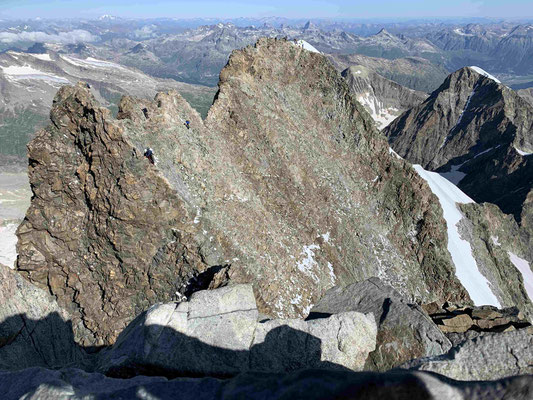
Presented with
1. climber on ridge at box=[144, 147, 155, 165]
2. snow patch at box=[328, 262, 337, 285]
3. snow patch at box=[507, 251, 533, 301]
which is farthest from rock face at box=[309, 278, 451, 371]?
snow patch at box=[507, 251, 533, 301]

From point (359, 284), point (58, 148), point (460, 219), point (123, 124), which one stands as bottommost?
point (460, 219)

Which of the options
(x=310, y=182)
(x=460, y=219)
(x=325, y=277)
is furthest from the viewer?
(x=460, y=219)

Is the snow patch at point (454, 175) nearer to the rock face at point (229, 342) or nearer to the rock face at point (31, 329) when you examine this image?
the rock face at point (229, 342)

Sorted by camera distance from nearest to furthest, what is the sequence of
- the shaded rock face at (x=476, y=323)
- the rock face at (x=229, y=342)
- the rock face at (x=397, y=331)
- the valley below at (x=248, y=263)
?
the valley below at (x=248, y=263)
the rock face at (x=229, y=342)
the rock face at (x=397, y=331)
the shaded rock face at (x=476, y=323)

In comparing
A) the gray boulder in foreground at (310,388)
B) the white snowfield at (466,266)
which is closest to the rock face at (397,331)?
the gray boulder in foreground at (310,388)

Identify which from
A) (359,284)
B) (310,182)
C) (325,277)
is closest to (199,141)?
(310,182)

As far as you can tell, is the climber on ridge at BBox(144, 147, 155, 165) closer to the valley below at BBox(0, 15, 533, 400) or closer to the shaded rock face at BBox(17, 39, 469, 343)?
the shaded rock face at BBox(17, 39, 469, 343)

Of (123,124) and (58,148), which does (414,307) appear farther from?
(58,148)
